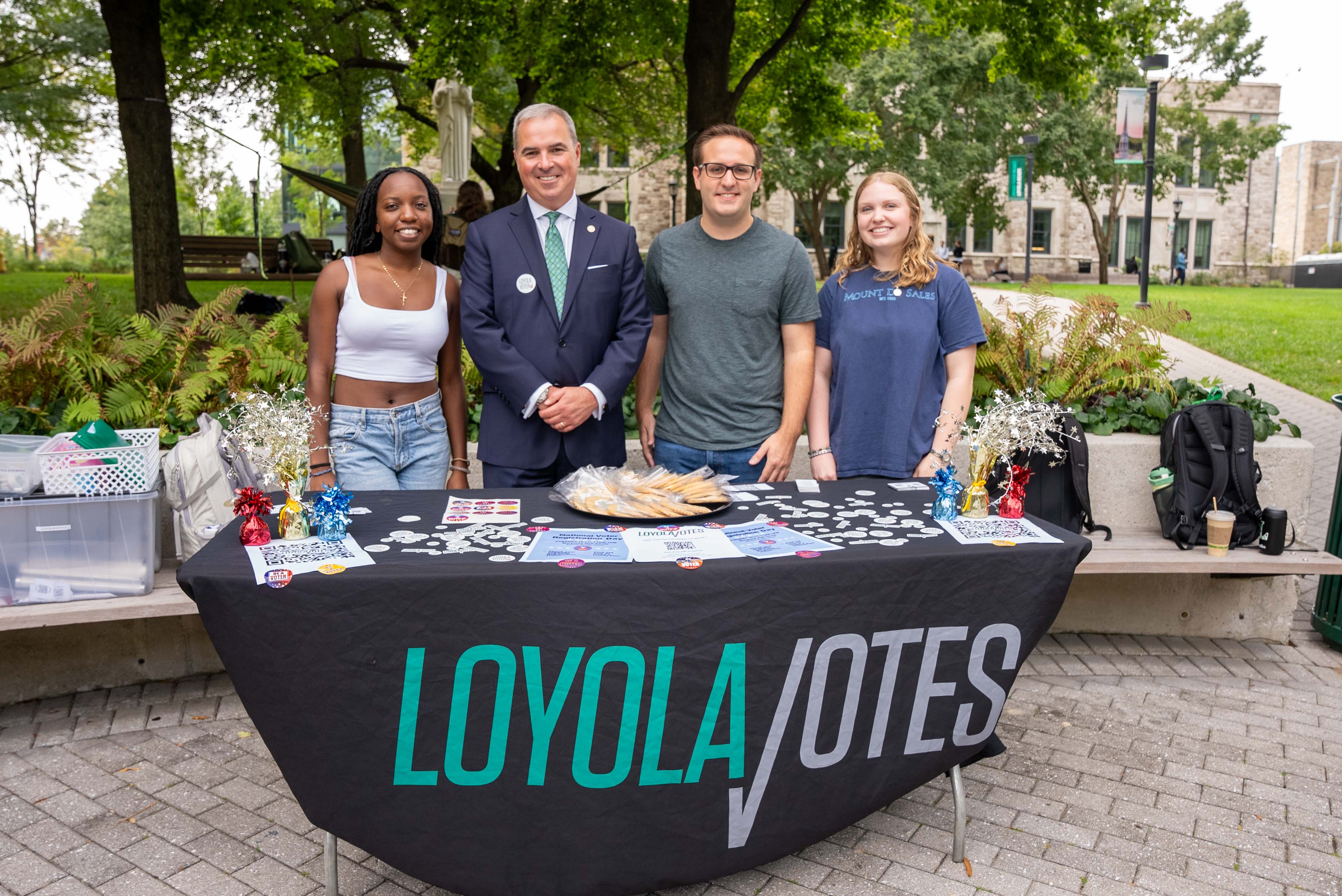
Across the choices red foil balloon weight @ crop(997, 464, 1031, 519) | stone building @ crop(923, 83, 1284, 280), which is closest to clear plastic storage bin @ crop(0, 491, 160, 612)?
red foil balloon weight @ crop(997, 464, 1031, 519)

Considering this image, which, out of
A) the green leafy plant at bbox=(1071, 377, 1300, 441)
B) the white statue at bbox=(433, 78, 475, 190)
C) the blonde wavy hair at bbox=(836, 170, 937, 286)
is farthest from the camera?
the white statue at bbox=(433, 78, 475, 190)

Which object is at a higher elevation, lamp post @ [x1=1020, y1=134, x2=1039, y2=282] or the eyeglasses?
lamp post @ [x1=1020, y1=134, x2=1039, y2=282]

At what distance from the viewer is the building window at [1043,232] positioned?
41281 millimetres

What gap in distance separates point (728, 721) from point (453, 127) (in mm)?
10593

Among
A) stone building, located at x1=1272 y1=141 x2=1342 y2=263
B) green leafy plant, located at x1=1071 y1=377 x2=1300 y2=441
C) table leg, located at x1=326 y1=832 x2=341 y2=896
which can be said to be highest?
stone building, located at x1=1272 y1=141 x2=1342 y2=263

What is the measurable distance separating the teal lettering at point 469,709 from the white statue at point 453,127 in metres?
10.2

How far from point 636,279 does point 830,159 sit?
93.0 ft

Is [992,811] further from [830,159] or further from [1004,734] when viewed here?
[830,159]

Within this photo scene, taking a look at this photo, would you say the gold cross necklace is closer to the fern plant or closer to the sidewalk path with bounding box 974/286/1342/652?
the fern plant

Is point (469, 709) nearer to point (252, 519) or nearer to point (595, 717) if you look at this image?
point (595, 717)

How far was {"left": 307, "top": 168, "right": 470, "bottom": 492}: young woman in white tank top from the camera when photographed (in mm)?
3201

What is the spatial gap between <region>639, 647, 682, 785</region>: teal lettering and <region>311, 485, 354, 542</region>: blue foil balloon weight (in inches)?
37.0

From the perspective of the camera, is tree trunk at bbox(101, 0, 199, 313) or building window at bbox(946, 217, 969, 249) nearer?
tree trunk at bbox(101, 0, 199, 313)

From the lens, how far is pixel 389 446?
10.9 feet
